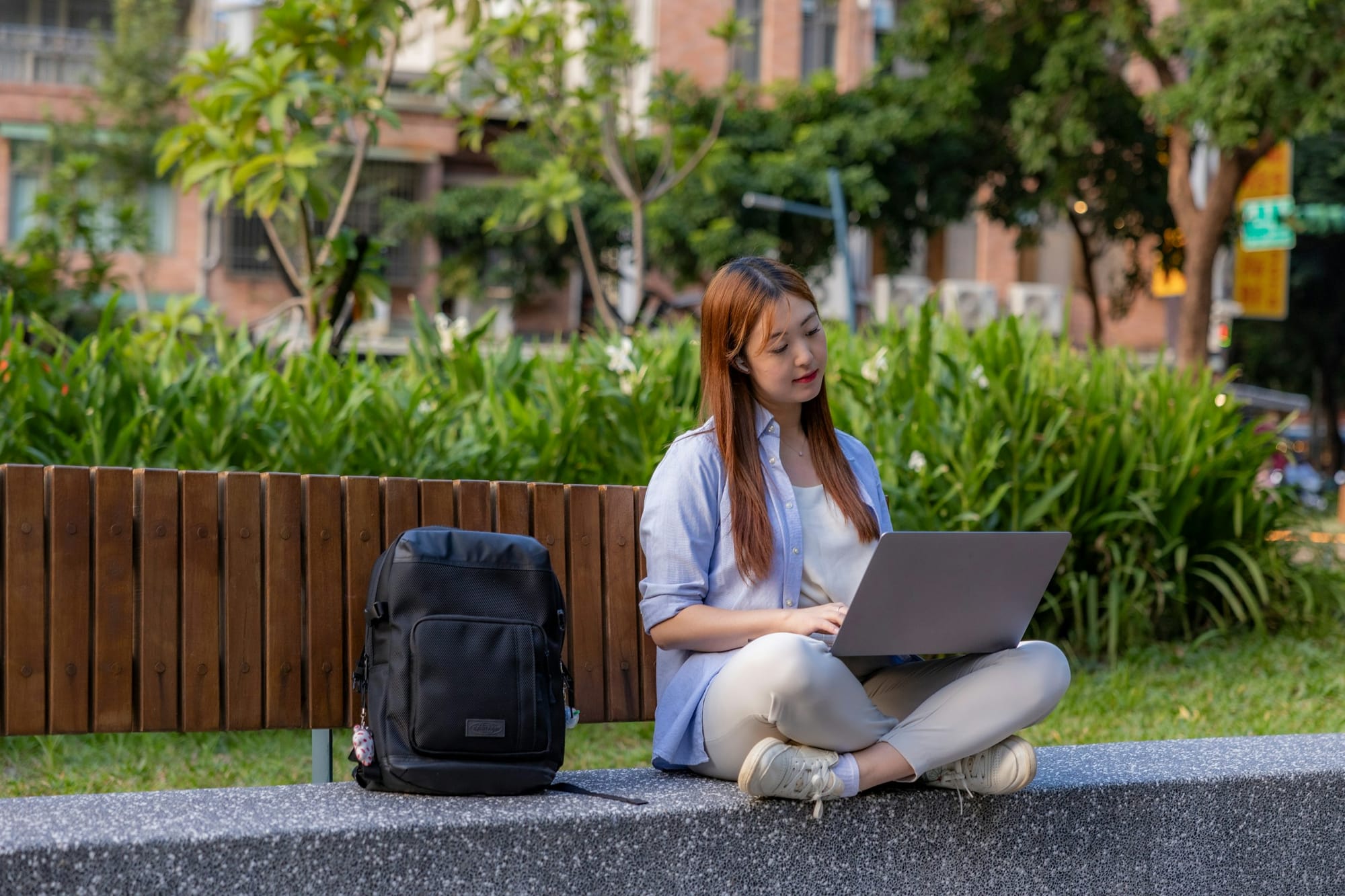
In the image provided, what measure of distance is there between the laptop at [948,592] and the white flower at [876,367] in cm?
337

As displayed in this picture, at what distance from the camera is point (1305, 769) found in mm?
3248

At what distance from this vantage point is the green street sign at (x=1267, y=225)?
64.6 ft

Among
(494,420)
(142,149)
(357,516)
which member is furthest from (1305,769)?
(142,149)

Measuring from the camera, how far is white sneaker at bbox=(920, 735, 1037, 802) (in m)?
2.78

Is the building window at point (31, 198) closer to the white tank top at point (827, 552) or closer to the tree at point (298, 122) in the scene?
the tree at point (298, 122)

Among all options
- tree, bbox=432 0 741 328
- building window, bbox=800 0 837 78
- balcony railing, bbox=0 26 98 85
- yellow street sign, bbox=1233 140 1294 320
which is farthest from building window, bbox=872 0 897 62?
tree, bbox=432 0 741 328

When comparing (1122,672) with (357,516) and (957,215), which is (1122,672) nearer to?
(357,516)

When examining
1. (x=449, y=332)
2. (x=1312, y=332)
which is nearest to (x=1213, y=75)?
(x=449, y=332)

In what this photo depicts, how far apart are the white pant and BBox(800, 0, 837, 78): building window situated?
88.2ft

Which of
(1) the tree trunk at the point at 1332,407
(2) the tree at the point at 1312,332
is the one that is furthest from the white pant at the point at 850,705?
(1) the tree trunk at the point at 1332,407

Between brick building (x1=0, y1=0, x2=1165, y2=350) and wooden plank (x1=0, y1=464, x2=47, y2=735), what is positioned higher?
brick building (x1=0, y1=0, x2=1165, y2=350)

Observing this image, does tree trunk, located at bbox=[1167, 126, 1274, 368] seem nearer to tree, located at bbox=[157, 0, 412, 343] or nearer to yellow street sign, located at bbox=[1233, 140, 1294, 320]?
yellow street sign, located at bbox=[1233, 140, 1294, 320]

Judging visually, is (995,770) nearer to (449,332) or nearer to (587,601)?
(587,601)

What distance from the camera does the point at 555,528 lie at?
3.35 meters
